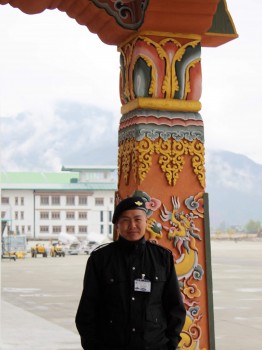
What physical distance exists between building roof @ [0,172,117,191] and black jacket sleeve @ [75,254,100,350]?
165ft

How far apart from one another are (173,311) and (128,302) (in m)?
0.15

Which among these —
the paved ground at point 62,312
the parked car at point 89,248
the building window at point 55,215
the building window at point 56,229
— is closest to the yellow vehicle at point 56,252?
the parked car at point 89,248

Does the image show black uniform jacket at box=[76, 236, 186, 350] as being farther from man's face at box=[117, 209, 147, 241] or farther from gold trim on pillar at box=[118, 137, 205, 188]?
gold trim on pillar at box=[118, 137, 205, 188]

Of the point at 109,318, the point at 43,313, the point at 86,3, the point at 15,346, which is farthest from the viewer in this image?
the point at 43,313

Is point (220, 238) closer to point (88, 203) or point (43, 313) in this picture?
point (88, 203)

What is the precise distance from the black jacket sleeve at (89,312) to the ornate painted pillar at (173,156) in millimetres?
1054

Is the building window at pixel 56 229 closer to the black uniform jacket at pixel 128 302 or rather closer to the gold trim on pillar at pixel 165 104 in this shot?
the gold trim on pillar at pixel 165 104

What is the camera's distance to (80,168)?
55.8m

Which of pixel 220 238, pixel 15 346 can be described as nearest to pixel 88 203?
pixel 220 238

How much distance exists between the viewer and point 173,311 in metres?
2.56

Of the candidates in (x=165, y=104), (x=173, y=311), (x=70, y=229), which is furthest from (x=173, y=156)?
(x=70, y=229)

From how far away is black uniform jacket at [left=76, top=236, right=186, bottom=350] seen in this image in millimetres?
2506

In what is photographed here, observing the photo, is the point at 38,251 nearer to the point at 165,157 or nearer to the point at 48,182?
the point at 48,182

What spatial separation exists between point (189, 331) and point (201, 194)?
2.05ft
